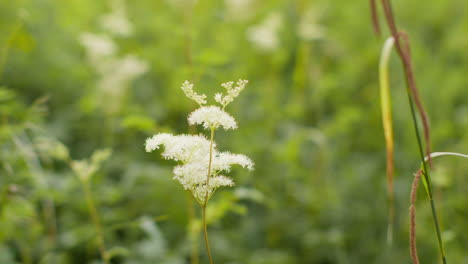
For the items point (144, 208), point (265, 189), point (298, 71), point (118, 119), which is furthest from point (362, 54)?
point (144, 208)

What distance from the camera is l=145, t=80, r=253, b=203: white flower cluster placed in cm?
90

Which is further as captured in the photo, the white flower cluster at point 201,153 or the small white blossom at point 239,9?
the small white blossom at point 239,9

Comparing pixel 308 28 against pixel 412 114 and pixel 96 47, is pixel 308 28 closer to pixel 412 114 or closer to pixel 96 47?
pixel 96 47

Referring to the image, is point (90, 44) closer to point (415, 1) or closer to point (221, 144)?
point (221, 144)

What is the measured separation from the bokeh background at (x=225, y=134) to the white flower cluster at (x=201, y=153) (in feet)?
2.33

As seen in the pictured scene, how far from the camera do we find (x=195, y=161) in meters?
0.97

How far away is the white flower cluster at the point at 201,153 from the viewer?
903mm

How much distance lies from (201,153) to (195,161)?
0.08 feet

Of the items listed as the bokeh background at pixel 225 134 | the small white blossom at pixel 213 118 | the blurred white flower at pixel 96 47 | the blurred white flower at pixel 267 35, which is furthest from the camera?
the blurred white flower at pixel 267 35

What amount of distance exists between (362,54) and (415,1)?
1.65 meters

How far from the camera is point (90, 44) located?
3.02m

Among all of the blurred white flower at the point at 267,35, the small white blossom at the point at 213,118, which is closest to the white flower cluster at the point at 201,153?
the small white blossom at the point at 213,118

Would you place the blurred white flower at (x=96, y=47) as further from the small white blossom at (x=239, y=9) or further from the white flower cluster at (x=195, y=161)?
the white flower cluster at (x=195, y=161)

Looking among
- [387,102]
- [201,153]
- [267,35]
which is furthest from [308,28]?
[201,153]
